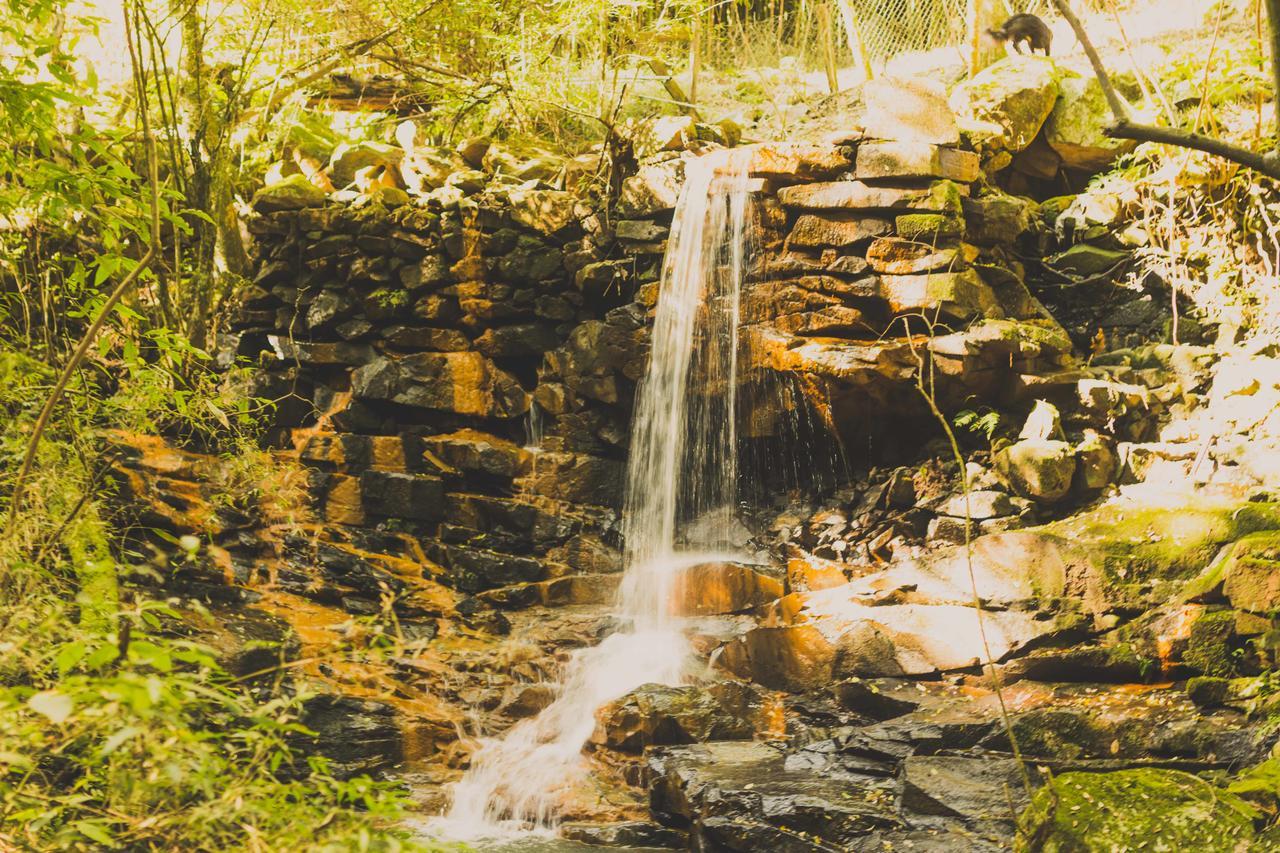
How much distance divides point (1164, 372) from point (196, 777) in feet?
25.7

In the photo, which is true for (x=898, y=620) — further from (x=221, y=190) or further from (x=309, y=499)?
(x=221, y=190)

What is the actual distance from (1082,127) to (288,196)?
8.08 meters

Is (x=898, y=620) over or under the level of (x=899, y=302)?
under

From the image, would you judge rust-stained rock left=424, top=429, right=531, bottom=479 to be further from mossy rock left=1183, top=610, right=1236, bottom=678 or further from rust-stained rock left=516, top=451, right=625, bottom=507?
mossy rock left=1183, top=610, right=1236, bottom=678

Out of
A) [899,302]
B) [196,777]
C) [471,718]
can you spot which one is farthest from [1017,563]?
[196,777]

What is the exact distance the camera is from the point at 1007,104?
899cm

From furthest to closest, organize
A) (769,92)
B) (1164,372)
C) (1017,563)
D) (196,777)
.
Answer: (769,92), (1164,372), (1017,563), (196,777)

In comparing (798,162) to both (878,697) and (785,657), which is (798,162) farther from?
(878,697)

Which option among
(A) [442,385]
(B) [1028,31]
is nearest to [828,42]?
(B) [1028,31]

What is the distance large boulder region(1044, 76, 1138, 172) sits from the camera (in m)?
9.11

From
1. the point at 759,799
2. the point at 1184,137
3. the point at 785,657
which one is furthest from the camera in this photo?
the point at 785,657

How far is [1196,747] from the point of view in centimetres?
431

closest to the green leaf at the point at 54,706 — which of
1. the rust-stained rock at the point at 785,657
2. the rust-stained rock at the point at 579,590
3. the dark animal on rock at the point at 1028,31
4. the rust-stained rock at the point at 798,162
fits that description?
the rust-stained rock at the point at 785,657

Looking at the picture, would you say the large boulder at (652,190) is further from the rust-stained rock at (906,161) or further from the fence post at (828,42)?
the fence post at (828,42)
